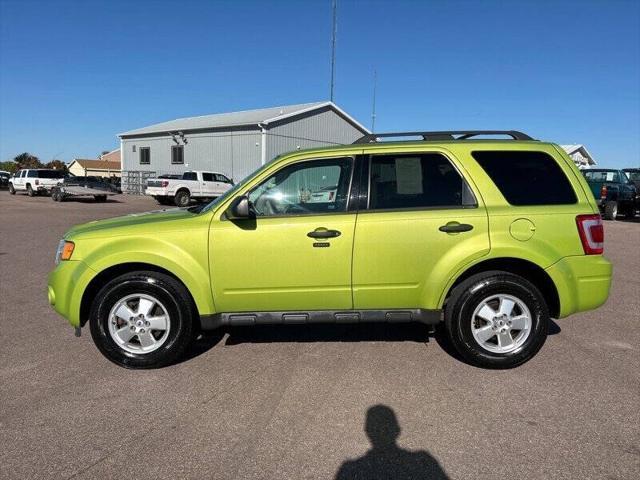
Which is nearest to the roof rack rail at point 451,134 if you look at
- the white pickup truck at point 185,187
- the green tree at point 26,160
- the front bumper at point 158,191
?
the white pickup truck at point 185,187

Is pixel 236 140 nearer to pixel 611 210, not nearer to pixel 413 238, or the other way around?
pixel 611 210

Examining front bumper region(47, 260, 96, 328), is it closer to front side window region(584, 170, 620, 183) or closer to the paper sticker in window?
the paper sticker in window

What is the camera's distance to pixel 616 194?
61.6ft

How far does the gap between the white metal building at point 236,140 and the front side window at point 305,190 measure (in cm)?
2387

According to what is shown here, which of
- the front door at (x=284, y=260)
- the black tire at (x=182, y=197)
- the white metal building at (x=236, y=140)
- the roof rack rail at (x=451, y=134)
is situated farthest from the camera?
the white metal building at (x=236, y=140)

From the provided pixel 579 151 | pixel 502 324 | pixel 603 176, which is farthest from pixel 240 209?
pixel 579 151

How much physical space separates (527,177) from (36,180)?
32.7 m

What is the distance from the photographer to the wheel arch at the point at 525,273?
3984mm

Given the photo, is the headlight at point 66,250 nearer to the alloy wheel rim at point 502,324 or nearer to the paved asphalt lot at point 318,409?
the paved asphalt lot at point 318,409

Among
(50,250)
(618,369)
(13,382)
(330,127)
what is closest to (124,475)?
(13,382)

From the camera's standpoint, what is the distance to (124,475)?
2.62 m

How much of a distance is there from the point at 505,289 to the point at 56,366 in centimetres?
386

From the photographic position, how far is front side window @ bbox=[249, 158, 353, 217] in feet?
13.2

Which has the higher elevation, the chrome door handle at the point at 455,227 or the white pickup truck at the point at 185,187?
the white pickup truck at the point at 185,187
